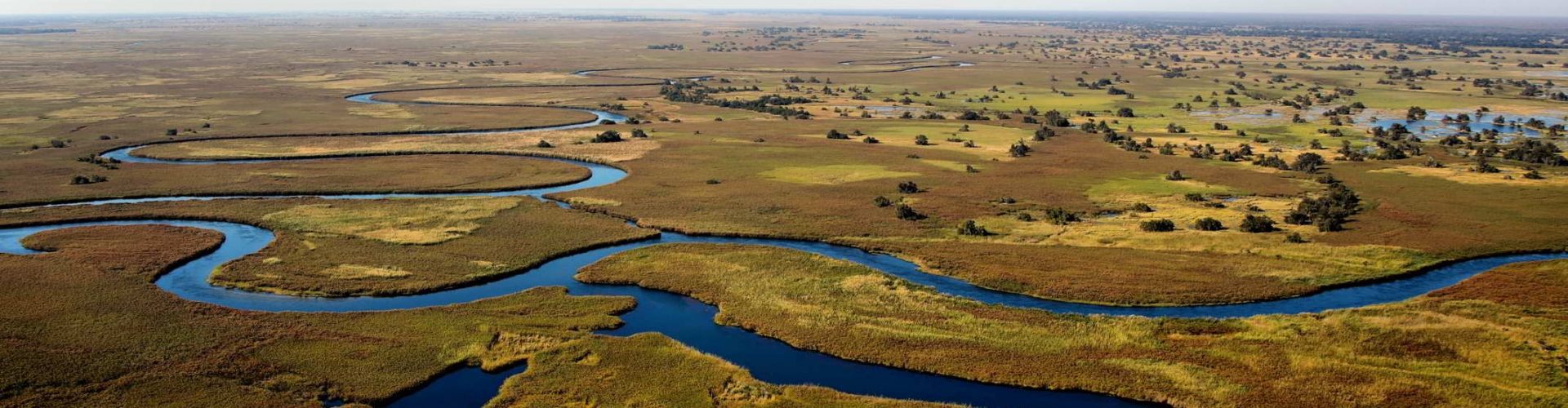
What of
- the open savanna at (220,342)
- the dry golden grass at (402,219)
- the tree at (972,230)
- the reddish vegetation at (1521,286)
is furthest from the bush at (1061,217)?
the dry golden grass at (402,219)

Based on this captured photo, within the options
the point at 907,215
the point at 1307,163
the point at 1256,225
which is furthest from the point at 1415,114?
the point at 907,215

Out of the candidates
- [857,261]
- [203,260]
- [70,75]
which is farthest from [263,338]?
[70,75]

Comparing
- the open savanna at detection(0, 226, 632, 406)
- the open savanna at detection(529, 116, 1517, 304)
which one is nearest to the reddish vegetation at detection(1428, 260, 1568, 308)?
the open savanna at detection(529, 116, 1517, 304)

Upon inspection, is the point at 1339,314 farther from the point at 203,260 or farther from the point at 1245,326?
the point at 203,260

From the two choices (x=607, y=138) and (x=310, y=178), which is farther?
(x=607, y=138)

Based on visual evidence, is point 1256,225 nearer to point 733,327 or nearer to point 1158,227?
point 1158,227

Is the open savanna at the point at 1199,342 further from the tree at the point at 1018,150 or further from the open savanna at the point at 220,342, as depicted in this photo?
the tree at the point at 1018,150
